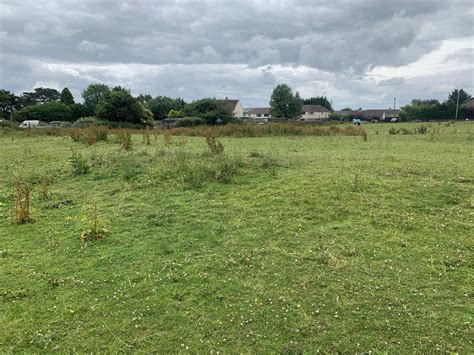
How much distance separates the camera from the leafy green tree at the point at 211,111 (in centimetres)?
4641

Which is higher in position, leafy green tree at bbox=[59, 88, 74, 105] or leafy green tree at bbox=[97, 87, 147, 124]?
leafy green tree at bbox=[59, 88, 74, 105]

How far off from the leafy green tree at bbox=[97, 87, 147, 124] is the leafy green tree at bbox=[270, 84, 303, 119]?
35156 mm

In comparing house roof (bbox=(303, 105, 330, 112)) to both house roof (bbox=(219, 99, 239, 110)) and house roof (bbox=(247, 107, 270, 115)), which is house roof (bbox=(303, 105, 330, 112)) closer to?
house roof (bbox=(247, 107, 270, 115))

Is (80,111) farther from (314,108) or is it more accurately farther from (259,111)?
(314,108)

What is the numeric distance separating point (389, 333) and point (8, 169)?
12.6 metres

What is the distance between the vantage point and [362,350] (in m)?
3.11

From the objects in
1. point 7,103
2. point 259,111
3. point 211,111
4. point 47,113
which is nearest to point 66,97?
point 47,113

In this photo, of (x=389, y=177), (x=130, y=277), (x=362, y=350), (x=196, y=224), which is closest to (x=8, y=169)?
(x=196, y=224)

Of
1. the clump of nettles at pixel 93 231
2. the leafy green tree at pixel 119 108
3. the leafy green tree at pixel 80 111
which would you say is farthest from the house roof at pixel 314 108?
the clump of nettles at pixel 93 231

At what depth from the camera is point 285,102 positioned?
72.2 m

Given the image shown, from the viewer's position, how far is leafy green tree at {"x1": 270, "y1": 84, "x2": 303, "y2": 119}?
236 feet

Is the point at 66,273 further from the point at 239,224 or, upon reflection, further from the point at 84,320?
the point at 239,224

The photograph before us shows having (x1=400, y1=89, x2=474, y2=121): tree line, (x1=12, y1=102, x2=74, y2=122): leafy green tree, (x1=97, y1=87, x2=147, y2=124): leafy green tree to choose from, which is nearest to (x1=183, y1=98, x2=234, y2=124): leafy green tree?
(x1=97, y1=87, x2=147, y2=124): leafy green tree

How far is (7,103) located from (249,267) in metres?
80.7
